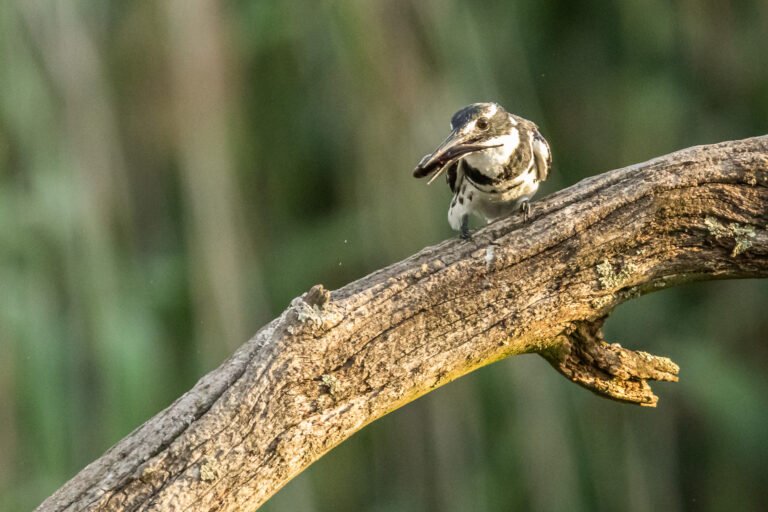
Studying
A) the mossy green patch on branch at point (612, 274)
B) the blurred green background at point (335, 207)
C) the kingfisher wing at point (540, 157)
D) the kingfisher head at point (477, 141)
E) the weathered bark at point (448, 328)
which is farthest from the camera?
the blurred green background at point (335, 207)

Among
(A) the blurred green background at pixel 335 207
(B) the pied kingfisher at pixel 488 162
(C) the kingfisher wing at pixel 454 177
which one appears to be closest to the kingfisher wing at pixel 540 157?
(B) the pied kingfisher at pixel 488 162

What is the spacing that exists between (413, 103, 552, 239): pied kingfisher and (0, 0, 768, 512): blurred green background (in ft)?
4.80

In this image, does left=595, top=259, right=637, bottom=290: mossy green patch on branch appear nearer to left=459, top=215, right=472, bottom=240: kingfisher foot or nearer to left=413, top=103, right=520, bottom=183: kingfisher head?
left=459, top=215, right=472, bottom=240: kingfisher foot

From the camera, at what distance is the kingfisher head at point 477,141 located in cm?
235

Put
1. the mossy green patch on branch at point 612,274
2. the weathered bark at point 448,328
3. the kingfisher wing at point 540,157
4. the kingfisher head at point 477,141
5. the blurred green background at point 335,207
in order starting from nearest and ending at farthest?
the weathered bark at point 448,328 → the mossy green patch on branch at point 612,274 → the kingfisher head at point 477,141 → the kingfisher wing at point 540,157 → the blurred green background at point 335,207

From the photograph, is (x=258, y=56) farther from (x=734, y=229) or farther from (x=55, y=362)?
(x=734, y=229)

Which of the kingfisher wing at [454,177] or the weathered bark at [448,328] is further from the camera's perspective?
the kingfisher wing at [454,177]

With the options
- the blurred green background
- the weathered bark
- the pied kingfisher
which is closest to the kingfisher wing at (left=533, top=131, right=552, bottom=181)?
the pied kingfisher

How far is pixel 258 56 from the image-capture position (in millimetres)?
4973

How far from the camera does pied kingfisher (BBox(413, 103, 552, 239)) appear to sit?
241 centimetres

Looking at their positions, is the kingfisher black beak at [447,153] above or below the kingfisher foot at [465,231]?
above

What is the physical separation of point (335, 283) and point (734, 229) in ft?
9.70

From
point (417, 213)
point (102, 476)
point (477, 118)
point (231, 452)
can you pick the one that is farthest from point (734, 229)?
point (417, 213)

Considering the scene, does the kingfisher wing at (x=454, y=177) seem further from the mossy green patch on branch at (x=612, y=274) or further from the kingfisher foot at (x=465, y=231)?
the mossy green patch on branch at (x=612, y=274)
